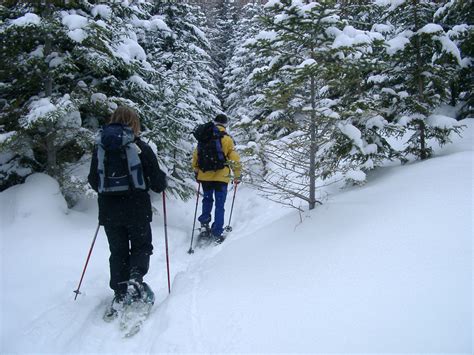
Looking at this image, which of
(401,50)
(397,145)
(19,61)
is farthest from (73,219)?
(397,145)

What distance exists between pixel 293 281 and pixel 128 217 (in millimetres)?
2157

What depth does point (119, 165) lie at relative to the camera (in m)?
4.02

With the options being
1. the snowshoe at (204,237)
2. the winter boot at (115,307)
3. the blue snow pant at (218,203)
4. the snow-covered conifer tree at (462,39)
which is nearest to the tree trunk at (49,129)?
the blue snow pant at (218,203)

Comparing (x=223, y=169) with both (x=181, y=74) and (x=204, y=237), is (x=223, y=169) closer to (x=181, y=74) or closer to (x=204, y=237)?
(x=204, y=237)

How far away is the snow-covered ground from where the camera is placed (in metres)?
2.52

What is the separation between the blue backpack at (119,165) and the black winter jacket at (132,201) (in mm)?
137

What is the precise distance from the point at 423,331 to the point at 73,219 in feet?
19.9

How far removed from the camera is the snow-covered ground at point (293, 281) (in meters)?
2.52

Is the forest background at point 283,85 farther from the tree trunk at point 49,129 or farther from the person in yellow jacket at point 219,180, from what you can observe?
the person in yellow jacket at point 219,180

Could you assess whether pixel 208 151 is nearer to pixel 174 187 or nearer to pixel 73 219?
pixel 174 187

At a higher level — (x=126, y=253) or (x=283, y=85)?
(x=283, y=85)

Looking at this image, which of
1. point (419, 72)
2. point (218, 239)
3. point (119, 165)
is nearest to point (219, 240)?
point (218, 239)

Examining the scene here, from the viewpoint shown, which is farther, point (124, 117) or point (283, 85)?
point (283, 85)

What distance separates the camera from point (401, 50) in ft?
20.7
